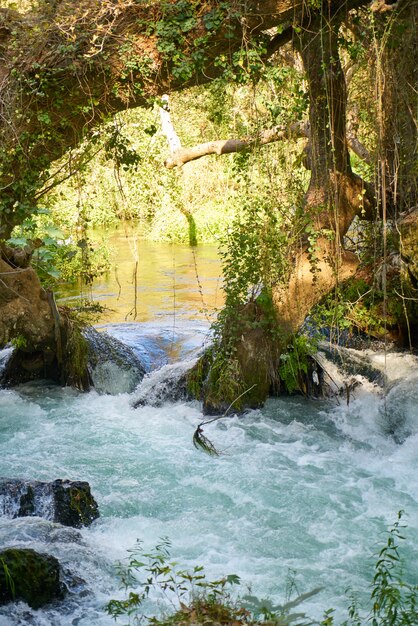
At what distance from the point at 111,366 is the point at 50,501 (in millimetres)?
3710

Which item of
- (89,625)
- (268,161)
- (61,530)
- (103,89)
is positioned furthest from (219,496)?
(103,89)

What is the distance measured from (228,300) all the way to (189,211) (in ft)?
36.0

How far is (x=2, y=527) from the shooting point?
18.2 ft

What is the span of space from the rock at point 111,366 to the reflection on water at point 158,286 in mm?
857

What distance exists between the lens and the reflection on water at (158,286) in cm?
1174

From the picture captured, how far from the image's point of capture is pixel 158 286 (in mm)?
13484

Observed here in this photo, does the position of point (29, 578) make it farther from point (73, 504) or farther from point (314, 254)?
point (314, 254)

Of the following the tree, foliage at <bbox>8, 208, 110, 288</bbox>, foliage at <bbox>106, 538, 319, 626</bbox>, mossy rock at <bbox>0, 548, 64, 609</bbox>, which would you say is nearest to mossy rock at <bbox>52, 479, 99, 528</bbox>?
foliage at <bbox>106, 538, 319, 626</bbox>

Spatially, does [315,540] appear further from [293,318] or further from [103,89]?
[103,89]

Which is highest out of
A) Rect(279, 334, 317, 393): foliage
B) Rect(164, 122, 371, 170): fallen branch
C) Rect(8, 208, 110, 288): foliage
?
Rect(164, 122, 371, 170): fallen branch

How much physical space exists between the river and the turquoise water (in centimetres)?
1

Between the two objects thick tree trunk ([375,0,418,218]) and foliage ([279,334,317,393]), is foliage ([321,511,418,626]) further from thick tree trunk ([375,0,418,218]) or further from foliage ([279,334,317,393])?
thick tree trunk ([375,0,418,218])

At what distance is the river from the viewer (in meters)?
5.20

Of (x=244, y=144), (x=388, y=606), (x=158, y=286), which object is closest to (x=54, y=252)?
(x=158, y=286)
